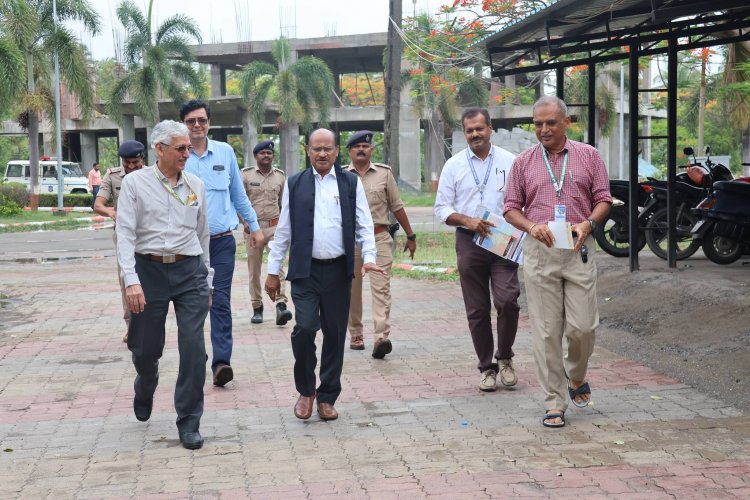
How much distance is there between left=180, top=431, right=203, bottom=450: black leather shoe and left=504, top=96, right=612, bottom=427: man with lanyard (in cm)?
206

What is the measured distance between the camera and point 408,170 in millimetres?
50812

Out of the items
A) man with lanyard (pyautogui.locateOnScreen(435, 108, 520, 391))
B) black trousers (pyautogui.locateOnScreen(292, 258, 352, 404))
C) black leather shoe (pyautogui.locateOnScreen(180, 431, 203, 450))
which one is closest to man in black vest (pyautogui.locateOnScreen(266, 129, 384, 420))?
black trousers (pyautogui.locateOnScreen(292, 258, 352, 404))

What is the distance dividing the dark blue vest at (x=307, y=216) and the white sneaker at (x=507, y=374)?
4.98ft

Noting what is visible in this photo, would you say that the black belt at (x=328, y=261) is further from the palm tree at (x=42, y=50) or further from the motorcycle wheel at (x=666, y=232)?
the palm tree at (x=42, y=50)

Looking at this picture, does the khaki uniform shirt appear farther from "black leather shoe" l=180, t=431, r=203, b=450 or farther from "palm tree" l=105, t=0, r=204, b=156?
"palm tree" l=105, t=0, r=204, b=156

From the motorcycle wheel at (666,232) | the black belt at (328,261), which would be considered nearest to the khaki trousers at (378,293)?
the black belt at (328,261)

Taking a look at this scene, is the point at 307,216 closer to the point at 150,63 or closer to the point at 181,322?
the point at 181,322

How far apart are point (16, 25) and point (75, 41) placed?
2.07m

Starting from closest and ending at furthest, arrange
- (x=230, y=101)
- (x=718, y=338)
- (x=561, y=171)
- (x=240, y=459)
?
(x=240, y=459) → (x=561, y=171) → (x=718, y=338) → (x=230, y=101)

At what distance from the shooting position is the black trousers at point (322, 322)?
6.38 m

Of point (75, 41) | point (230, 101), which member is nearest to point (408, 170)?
point (230, 101)

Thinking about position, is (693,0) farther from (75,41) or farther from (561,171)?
(75,41)

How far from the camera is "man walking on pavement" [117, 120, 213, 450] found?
5.91 metres

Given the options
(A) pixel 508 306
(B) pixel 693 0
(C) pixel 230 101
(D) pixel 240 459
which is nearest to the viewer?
(D) pixel 240 459
